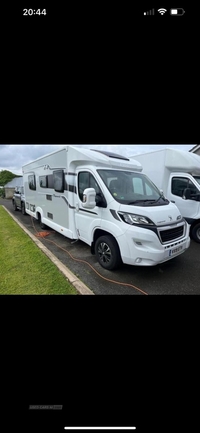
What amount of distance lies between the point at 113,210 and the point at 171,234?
97cm

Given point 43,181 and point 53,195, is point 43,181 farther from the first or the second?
point 53,195

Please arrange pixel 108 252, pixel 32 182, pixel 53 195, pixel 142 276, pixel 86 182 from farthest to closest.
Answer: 1. pixel 32 182
2. pixel 53 195
3. pixel 86 182
4. pixel 108 252
5. pixel 142 276

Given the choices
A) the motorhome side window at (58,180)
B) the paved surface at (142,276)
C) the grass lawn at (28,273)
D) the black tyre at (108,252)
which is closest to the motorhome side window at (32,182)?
the motorhome side window at (58,180)

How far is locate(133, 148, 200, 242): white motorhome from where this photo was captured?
4637 mm

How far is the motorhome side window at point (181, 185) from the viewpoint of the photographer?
15.5ft

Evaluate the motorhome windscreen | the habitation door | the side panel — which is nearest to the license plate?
the motorhome windscreen

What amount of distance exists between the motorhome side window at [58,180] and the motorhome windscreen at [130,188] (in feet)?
3.67

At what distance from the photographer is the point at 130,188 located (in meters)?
3.18

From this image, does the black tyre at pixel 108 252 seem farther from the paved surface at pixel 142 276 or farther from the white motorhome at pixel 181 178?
the white motorhome at pixel 181 178

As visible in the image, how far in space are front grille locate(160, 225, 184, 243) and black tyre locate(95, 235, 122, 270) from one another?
725 mm

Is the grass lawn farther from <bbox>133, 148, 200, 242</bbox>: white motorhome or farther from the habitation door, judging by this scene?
<bbox>133, 148, 200, 242</bbox>: white motorhome
